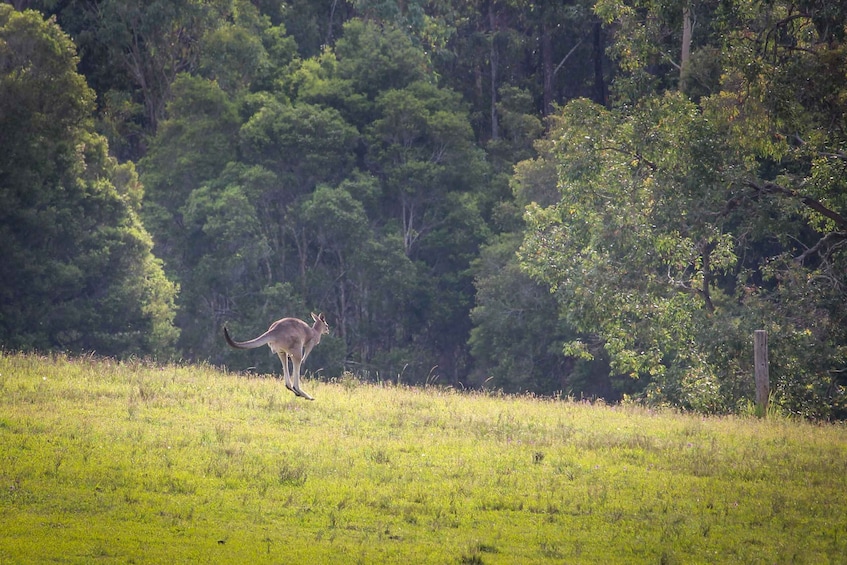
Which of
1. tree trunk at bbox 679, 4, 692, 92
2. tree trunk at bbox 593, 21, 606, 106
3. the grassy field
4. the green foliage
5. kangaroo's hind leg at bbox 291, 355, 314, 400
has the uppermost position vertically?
tree trunk at bbox 593, 21, 606, 106

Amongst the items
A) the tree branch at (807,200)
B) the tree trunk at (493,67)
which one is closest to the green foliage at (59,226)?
the tree trunk at (493,67)

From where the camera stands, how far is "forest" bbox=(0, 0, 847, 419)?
23719 millimetres

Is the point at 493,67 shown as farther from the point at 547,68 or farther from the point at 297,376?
the point at 297,376

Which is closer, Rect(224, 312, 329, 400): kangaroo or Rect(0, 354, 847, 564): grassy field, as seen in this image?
Rect(0, 354, 847, 564): grassy field

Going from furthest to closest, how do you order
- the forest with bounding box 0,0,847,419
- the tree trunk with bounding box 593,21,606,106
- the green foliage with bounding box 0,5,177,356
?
the tree trunk with bounding box 593,21,606,106
the green foliage with bounding box 0,5,177,356
the forest with bounding box 0,0,847,419

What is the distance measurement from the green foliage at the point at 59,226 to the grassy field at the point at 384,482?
53.2 feet

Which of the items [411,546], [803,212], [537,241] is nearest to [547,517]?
[411,546]

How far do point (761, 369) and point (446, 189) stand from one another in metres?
25.6

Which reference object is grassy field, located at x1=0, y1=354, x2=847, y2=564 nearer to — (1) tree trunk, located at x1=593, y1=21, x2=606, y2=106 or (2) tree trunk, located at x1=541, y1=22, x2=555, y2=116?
(1) tree trunk, located at x1=593, y1=21, x2=606, y2=106

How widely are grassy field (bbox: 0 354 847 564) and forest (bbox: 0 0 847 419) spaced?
22.7 ft

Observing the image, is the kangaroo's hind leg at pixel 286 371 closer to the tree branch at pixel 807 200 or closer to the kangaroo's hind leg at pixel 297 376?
the kangaroo's hind leg at pixel 297 376

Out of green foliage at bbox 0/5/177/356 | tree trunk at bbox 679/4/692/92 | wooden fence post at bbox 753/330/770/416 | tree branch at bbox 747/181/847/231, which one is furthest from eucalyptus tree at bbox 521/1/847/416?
green foliage at bbox 0/5/177/356

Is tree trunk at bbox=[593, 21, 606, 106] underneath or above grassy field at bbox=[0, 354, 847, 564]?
above

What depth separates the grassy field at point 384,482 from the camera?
31.4 ft
